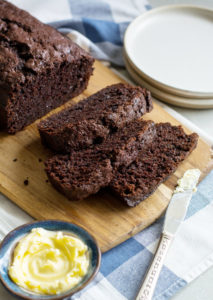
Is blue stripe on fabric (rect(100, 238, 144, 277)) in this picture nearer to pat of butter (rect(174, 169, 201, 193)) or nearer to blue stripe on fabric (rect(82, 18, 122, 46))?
pat of butter (rect(174, 169, 201, 193))

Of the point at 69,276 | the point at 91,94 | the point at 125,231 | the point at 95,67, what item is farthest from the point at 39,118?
the point at 69,276

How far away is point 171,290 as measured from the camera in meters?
2.90

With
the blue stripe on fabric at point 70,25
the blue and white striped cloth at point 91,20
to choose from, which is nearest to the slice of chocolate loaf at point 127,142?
the blue and white striped cloth at point 91,20

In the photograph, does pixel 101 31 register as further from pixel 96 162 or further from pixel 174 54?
pixel 96 162

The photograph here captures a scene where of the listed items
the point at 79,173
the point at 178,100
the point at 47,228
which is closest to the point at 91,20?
the point at 178,100

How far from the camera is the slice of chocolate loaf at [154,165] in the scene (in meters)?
3.28

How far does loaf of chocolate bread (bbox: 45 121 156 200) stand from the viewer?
3228 millimetres

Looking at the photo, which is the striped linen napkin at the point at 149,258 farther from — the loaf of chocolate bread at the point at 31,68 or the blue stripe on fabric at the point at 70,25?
the blue stripe on fabric at the point at 70,25

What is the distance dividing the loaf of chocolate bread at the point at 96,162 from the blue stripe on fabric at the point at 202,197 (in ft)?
1.96

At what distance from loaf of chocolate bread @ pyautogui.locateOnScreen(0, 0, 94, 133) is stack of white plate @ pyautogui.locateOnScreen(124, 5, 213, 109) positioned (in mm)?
765

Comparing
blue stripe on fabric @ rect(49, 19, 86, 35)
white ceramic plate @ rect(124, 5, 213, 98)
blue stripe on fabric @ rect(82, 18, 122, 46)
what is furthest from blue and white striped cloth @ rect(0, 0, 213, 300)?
blue stripe on fabric @ rect(49, 19, 86, 35)

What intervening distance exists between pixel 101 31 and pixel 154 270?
10.3ft

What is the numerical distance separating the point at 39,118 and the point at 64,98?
34 cm

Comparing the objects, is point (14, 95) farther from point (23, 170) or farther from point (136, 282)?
point (136, 282)
